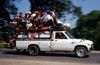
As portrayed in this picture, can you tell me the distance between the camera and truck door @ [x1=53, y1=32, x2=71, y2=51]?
10.8 m

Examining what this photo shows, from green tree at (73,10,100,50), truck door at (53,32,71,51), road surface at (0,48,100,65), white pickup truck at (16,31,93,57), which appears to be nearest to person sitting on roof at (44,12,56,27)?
white pickup truck at (16,31,93,57)

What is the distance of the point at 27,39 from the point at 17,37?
2.69 ft

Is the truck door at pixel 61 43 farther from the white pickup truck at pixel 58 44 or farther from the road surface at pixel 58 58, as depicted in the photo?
the road surface at pixel 58 58

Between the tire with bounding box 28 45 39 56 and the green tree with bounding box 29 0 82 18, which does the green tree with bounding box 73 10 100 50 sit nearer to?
the green tree with bounding box 29 0 82 18

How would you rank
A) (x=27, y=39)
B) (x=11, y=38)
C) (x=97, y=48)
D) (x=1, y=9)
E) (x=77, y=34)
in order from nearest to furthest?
(x=27, y=39), (x=11, y=38), (x=97, y=48), (x=77, y=34), (x=1, y=9)

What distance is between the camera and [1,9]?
72.7 feet

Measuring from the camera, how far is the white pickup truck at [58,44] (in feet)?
34.7

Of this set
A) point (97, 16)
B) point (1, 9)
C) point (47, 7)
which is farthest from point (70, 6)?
point (1, 9)

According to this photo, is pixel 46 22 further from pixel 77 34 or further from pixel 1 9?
pixel 1 9

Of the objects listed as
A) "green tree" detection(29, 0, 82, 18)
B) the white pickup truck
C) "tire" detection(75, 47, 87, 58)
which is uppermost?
"green tree" detection(29, 0, 82, 18)

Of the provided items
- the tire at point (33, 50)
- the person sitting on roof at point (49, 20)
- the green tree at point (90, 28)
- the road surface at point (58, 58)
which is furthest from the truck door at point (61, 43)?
the green tree at point (90, 28)

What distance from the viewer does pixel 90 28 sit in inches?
819

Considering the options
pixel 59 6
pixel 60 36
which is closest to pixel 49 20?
pixel 60 36

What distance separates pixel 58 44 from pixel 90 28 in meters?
11.0
